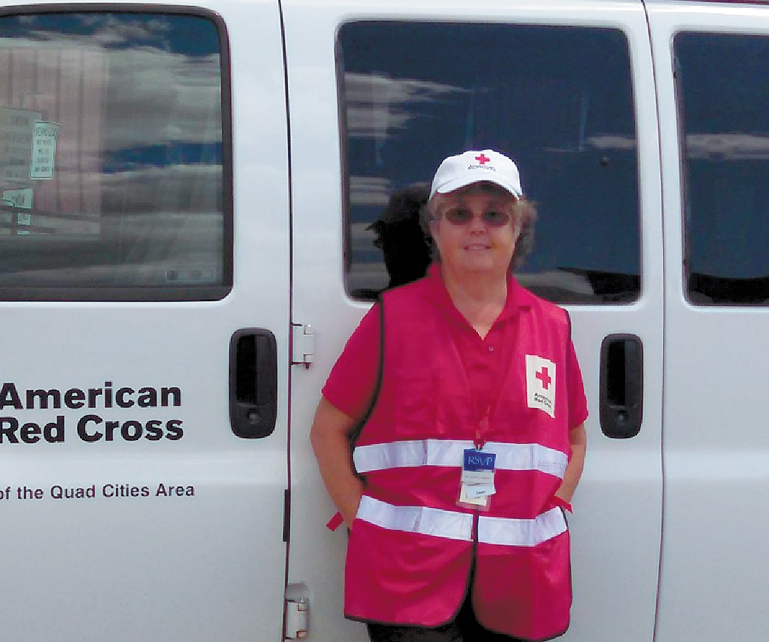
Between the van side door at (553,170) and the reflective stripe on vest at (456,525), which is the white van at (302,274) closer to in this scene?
the van side door at (553,170)

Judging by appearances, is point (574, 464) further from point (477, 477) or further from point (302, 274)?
point (302, 274)

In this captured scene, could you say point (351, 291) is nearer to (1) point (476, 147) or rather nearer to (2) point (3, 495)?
(1) point (476, 147)

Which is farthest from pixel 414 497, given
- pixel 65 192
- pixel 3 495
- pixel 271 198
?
pixel 65 192

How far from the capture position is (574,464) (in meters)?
2.29

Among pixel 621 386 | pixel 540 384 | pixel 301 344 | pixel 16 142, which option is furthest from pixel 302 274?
pixel 621 386

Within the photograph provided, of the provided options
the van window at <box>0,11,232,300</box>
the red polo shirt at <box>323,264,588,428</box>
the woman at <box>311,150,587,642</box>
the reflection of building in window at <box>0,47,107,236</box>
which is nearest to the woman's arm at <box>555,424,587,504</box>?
the woman at <box>311,150,587,642</box>

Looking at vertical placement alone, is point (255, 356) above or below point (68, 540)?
above

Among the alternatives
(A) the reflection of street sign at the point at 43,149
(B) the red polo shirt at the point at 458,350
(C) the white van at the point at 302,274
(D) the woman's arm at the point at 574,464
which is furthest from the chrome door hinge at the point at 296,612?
(A) the reflection of street sign at the point at 43,149

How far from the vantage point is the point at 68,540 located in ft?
7.25

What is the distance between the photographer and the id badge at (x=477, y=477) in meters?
2.07

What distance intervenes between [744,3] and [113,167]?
1.68 metres

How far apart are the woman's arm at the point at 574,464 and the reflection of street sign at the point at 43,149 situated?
4.55 feet

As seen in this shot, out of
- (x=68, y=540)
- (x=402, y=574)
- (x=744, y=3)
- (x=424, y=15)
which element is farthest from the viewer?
(x=744, y=3)

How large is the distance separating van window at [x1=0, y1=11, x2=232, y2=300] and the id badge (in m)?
0.70
